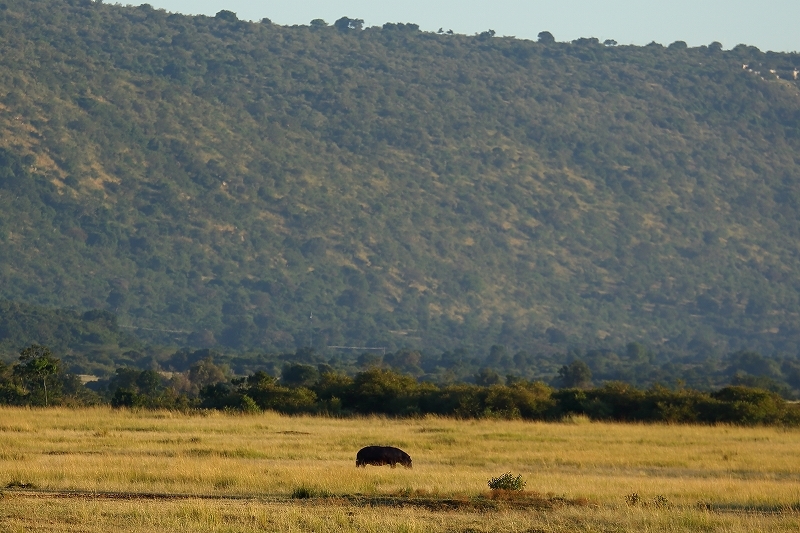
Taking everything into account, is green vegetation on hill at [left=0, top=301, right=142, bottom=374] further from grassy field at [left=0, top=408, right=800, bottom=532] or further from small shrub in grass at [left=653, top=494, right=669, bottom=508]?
small shrub in grass at [left=653, top=494, right=669, bottom=508]

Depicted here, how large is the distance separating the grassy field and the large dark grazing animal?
1.17 ft

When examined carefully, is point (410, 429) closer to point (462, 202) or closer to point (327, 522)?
point (327, 522)

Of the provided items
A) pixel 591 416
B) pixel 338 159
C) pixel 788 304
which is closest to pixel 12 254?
pixel 338 159

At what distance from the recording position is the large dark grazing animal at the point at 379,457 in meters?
23.0

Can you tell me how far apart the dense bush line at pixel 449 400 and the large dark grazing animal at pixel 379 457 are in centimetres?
1609

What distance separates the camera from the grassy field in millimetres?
15242

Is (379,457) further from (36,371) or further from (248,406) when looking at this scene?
(36,371)

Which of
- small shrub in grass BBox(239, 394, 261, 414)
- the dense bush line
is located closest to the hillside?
the dense bush line

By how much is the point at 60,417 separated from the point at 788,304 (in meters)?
172

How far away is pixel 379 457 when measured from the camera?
2303 centimetres

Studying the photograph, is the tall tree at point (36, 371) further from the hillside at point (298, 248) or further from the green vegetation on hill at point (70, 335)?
the hillside at point (298, 248)

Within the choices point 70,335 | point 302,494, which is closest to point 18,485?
point 302,494

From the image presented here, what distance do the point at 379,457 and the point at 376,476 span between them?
2.52m

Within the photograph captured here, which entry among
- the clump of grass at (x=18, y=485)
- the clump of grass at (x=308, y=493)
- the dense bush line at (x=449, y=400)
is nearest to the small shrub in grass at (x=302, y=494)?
the clump of grass at (x=308, y=493)
